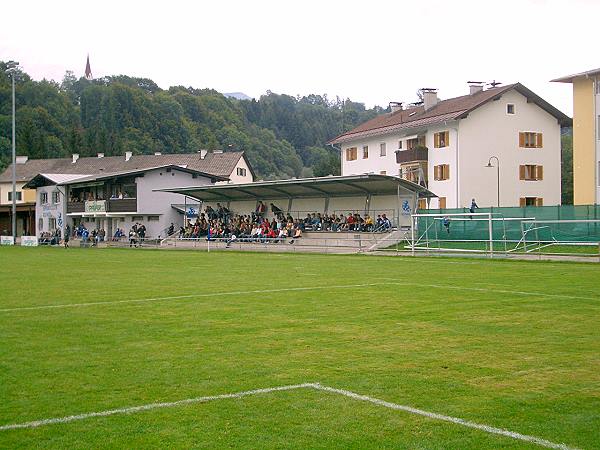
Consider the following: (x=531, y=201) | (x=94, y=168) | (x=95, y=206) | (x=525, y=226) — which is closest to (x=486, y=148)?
(x=531, y=201)

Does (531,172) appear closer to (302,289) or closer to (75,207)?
(75,207)

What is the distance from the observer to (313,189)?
49.9 metres

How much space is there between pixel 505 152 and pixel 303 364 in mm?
54906

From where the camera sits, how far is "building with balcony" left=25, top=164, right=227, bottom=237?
68.9m

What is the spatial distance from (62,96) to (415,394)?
472ft

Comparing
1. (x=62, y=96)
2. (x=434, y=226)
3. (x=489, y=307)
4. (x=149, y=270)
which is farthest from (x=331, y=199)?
(x=62, y=96)

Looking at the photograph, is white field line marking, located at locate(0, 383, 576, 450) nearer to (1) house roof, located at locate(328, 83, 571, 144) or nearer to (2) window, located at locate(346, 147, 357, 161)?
(1) house roof, located at locate(328, 83, 571, 144)

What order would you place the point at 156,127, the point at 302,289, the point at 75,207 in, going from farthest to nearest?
the point at 156,127
the point at 75,207
the point at 302,289

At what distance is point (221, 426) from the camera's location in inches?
267

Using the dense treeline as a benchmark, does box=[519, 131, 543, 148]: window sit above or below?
below

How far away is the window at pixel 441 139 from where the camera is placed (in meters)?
60.7

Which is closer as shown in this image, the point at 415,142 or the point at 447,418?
the point at 447,418

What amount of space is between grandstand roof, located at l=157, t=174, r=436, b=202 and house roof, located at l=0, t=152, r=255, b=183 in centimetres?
3023

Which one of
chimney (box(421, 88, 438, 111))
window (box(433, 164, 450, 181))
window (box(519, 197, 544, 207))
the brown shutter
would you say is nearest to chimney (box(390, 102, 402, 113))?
chimney (box(421, 88, 438, 111))
